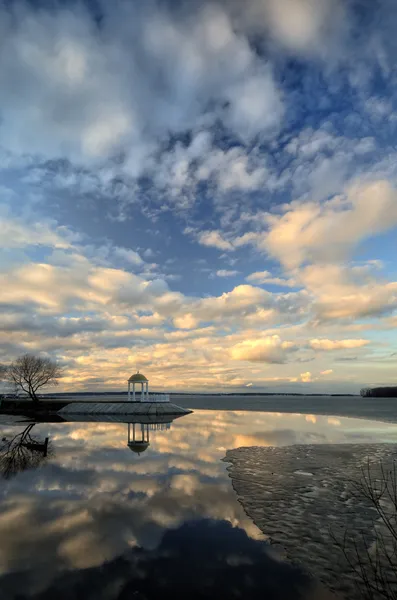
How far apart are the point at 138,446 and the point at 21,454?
28.0 feet

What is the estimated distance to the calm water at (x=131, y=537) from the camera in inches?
326

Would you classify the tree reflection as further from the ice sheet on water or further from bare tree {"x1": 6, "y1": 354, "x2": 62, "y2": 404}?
bare tree {"x1": 6, "y1": 354, "x2": 62, "y2": 404}

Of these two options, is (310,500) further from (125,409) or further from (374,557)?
(125,409)

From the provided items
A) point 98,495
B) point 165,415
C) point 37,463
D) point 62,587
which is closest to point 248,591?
point 62,587

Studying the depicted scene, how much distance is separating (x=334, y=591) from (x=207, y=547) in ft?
11.7

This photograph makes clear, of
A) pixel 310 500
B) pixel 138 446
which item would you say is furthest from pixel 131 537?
pixel 138 446

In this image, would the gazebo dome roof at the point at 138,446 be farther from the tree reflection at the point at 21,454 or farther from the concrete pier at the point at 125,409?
the concrete pier at the point at 125,409

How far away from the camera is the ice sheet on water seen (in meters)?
10.1

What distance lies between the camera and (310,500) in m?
15.1

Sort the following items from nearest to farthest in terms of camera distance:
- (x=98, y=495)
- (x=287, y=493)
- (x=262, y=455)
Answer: (x=98, y=495) < (x=287, y=493) < (x=262, y=455)

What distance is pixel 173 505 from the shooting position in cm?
1391

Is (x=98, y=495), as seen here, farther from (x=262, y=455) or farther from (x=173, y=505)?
(x=262, y=455)

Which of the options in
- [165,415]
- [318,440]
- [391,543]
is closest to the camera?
[391,543]

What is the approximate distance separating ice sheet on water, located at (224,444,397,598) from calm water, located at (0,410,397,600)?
0.70 metres
